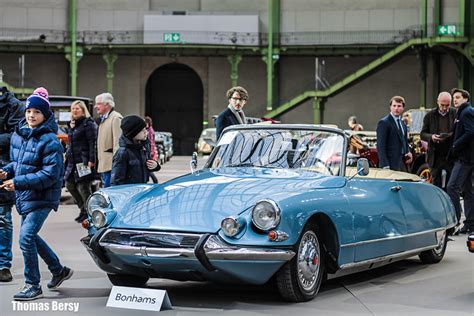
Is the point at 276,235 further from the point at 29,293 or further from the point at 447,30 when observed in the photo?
the point at 447,30

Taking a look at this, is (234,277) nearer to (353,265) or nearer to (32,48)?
(353,265)

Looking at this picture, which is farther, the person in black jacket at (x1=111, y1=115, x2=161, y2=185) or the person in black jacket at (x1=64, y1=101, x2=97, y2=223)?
the person in black jacket at (x1=64, y1=101, x2=97, y2=223)

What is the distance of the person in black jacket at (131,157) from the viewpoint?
969 cm

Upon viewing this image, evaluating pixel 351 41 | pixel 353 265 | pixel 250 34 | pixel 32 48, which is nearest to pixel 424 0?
pixel 351 41

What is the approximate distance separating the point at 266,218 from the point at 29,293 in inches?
84.9

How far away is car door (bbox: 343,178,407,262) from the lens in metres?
8.28

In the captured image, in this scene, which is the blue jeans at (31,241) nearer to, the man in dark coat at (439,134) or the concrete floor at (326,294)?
the concrete floor at (326,294)

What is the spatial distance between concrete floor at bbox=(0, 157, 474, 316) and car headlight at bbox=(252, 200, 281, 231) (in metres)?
0.69

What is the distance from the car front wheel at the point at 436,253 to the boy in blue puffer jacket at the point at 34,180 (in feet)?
14.3

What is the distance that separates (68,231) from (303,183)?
6.48 meters

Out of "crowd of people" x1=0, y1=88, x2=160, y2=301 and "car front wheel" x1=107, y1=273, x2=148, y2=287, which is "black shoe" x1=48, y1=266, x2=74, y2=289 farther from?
"car front wheel" x1=107, y1=273, x2=148, y2=287

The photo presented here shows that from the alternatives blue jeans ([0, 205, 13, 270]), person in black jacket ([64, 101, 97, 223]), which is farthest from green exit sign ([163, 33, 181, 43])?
blue jeans ([0, 205, 13, 270])

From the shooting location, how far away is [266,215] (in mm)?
7262

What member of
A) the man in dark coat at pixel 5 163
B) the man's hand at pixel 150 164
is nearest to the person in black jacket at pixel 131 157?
the man's hand at pixel 150 164
